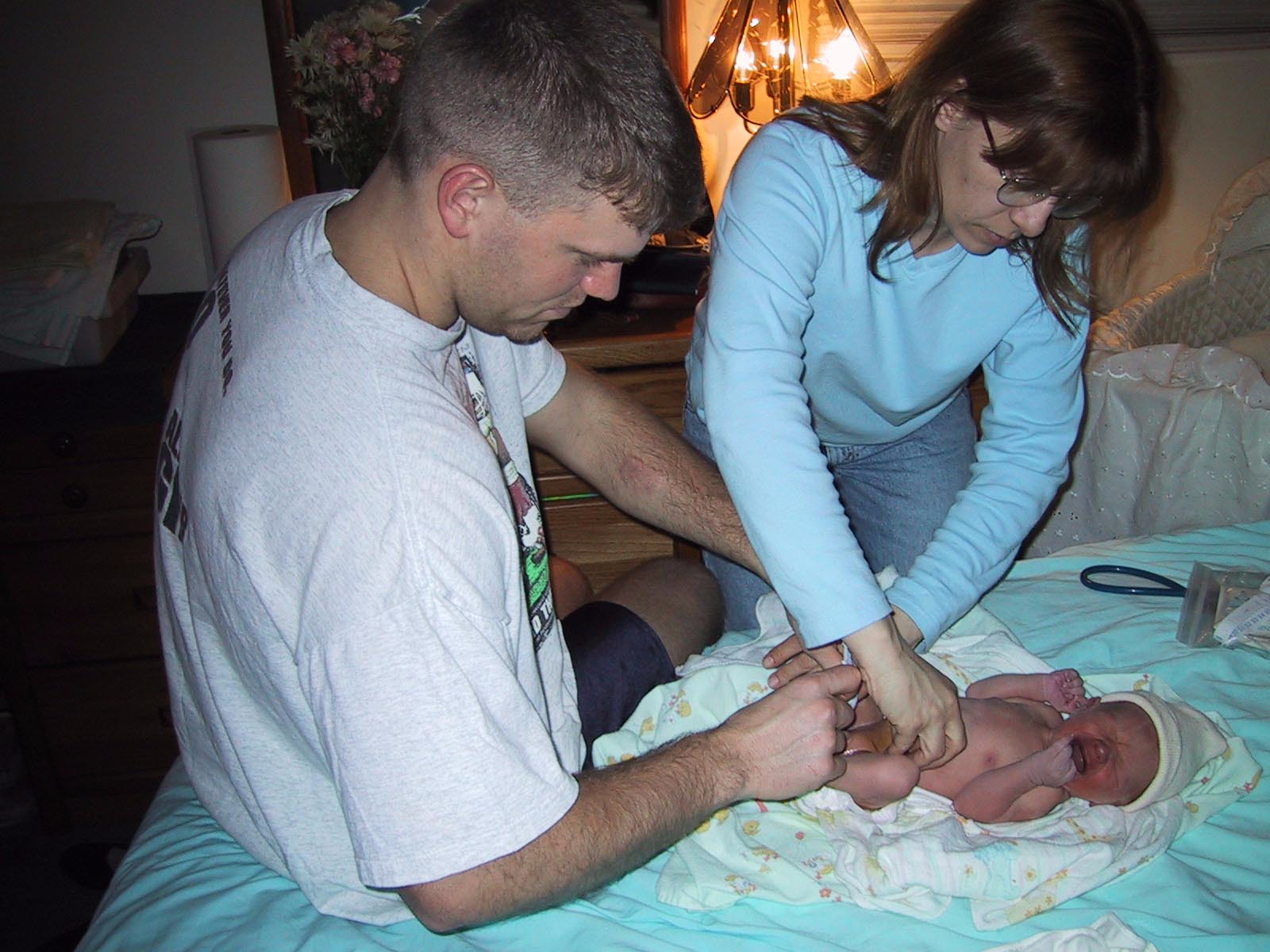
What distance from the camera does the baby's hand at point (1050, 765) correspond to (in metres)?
1.29

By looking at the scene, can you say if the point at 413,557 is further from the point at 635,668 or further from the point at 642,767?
the point at 635,668

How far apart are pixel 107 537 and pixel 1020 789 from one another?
1572 millimetres

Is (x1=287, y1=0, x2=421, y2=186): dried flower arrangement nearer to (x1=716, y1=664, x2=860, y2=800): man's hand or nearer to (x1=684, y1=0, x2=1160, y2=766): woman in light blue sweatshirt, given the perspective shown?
(x1=684, y1=0, x2=1160, y2=766): woman in light blue sweatshirt

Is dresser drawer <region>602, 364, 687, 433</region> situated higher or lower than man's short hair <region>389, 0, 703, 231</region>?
lower

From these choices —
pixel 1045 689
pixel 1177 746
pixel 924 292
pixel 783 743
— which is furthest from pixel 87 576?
pixel 1177 746

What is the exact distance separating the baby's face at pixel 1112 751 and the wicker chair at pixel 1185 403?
72 centimetres

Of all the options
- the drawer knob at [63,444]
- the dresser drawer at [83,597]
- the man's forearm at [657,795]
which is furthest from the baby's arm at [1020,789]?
the drawer knob at [63,444]

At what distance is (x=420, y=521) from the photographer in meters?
0.79

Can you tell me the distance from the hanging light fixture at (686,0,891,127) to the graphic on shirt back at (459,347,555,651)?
110 centimetres

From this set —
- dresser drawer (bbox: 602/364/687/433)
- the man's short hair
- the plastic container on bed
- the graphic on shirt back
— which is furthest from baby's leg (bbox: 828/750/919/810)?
dresser drawer (bbox: 602/364/687/433)

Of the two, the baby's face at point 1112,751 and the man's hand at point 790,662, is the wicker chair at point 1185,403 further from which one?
the man's hand at point 790,662

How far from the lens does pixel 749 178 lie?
1215mm

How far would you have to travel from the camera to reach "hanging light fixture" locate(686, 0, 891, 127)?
1.93 meters

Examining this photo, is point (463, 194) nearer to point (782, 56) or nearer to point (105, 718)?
point (782, 56)
